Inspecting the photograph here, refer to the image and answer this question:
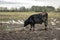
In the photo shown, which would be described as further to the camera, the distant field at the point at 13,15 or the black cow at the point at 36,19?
the distant field at the point at 13,15

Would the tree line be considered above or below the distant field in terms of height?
above

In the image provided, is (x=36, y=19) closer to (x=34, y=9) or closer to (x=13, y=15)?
(x=34, y=9)

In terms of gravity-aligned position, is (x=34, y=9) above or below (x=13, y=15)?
above

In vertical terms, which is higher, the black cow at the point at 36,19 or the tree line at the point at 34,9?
the tree line at the point at 34,9

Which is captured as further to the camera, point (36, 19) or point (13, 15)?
point (13, 15)

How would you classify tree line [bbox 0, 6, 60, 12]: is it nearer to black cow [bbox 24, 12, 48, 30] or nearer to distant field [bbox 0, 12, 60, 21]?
distant field [bbox 0, 12, 60, 21]

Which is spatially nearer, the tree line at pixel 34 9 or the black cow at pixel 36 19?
the black cow at pixel 36 19

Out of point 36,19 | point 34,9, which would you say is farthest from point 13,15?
point 36,19

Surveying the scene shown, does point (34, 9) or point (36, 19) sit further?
point (34, 9)

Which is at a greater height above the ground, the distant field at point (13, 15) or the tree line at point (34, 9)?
the tree line at point (34, 9)

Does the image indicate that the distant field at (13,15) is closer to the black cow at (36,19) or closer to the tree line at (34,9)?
the tree line at (34,9)

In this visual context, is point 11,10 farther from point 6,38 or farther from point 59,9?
point 6,38

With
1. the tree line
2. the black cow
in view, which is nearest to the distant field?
the tree line

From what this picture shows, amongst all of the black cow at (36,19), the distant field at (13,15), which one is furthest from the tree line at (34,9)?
the black cow at (36,19)
